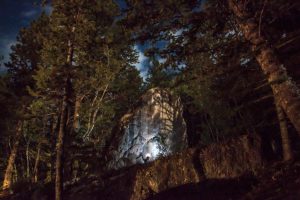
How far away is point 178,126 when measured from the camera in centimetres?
2530

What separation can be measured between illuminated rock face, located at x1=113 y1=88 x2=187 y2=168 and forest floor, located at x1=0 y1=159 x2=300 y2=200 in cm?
1132

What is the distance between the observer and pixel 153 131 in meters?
24.7

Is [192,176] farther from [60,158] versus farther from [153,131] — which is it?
[153,131]

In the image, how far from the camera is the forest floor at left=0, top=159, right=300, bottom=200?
225 inches

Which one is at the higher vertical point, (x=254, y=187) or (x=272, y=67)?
(x=272, y=67)

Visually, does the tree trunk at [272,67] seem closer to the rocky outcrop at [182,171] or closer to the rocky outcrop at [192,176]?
the rocky outcrop at [192,176]

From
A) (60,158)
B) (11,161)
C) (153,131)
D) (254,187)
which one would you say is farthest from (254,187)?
(11,161)

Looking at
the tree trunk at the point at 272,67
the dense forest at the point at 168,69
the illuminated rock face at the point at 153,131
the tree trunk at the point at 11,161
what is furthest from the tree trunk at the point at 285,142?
the tree trunk at the point at 11,161

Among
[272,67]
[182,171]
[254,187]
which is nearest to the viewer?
[254,187]

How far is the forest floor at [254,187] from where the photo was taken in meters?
5.72

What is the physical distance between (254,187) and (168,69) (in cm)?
450

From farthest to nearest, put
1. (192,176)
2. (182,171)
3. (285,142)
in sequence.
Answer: (182,171) → (192,176) → (285,142)

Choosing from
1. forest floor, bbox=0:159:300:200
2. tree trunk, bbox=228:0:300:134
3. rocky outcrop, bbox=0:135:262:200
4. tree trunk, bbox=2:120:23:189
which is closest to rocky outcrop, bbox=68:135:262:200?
rocky outcrop, bbox=0:135:262:200

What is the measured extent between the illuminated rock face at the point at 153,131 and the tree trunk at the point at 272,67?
49.9 ft
